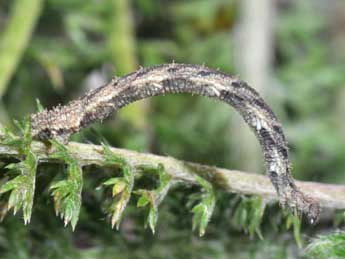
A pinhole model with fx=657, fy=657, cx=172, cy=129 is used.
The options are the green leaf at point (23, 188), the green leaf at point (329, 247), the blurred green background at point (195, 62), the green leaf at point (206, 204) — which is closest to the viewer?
the green leaf at point (23, 188)

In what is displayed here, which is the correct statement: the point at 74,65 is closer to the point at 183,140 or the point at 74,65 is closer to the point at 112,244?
the point at 183,140

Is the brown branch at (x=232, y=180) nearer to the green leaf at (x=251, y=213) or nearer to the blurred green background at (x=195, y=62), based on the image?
the green leaf at (x=251, y=213)

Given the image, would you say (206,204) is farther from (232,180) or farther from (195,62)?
(195,62)

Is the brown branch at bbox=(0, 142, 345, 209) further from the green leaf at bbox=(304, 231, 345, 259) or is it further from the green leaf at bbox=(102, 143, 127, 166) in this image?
the green leaf at bbox=(304, 231, 345, 259)

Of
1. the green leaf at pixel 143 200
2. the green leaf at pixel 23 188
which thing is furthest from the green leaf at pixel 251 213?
the green leaf at pixel 23 188

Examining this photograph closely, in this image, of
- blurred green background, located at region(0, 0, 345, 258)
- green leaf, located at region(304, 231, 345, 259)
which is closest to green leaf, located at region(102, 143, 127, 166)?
green leaf, located at region(304, 231, 345, 259)

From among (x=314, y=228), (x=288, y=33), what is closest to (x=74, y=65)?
(x=288, y=33)
